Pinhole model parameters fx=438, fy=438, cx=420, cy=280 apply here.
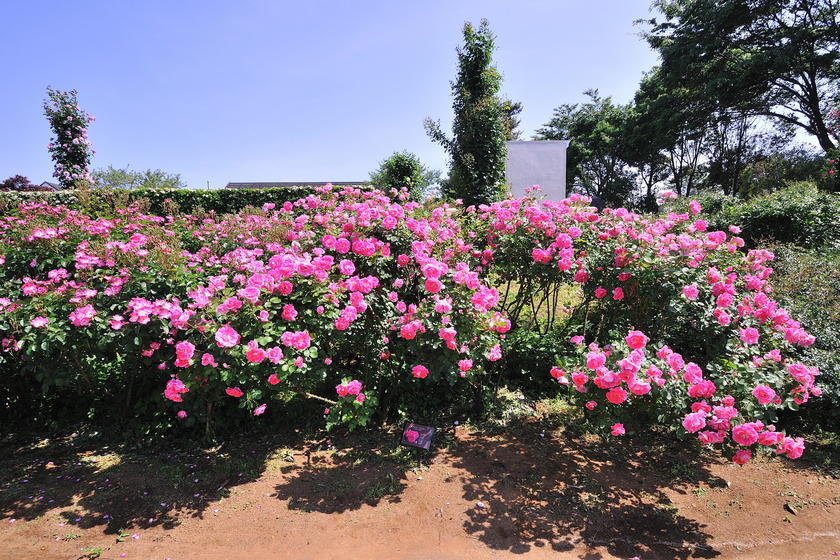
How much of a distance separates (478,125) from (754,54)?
11.9 metres

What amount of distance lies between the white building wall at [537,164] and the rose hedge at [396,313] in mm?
10936

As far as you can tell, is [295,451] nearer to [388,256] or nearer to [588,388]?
[388,256]

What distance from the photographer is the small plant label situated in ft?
10.4

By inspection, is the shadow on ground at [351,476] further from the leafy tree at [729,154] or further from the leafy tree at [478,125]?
the leafy tree at [729,154]

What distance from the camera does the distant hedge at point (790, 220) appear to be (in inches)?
268

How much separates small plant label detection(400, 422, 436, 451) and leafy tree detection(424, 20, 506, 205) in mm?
8328

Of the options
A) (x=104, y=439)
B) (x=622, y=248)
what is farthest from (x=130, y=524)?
(x=622, y=248)

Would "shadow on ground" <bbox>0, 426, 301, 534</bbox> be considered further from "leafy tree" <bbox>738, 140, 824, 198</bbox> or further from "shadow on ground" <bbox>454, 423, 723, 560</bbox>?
"leafy tree" <bbox>738, 140, 824, 198</bbox>

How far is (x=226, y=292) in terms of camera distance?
2568 millimetres

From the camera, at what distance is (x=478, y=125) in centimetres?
1101

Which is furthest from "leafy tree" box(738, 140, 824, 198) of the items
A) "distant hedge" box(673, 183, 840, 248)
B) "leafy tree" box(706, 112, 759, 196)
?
"distant hedge" box(673, 183, 840, 248)

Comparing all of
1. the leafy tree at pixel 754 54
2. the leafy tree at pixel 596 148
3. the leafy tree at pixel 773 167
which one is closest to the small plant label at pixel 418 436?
the leafy tree at pixel 754 54

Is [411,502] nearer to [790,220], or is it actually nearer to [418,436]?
[418,436]

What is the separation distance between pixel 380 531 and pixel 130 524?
4.50 ft
